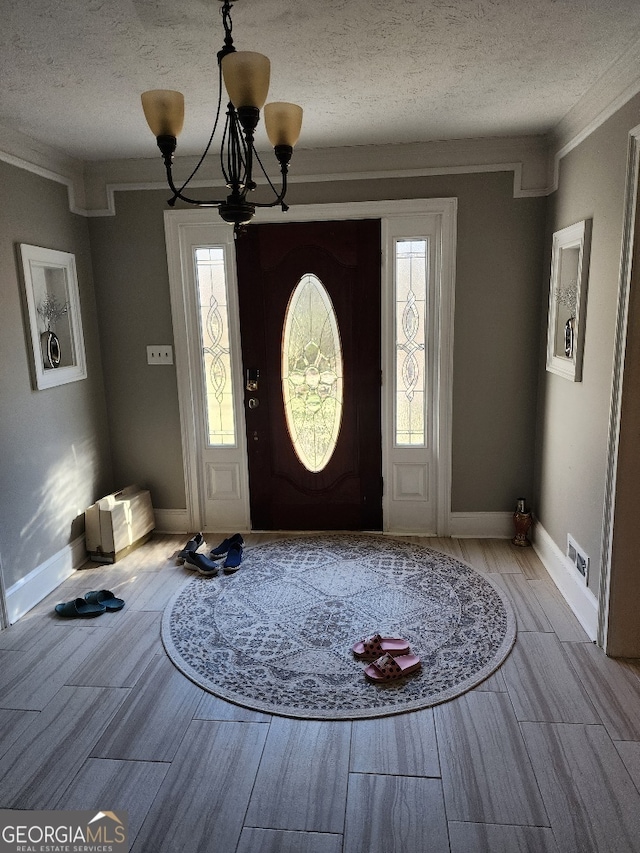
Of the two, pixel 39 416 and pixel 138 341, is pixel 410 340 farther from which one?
pixel 39 416

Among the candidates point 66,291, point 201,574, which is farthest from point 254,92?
point 201,574

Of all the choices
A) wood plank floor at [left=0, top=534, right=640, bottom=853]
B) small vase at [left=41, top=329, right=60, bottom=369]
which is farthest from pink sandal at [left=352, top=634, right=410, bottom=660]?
small vase at [left=41, top=329, right=60, bottom=369]

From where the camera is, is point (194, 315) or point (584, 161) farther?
point (194, 315)

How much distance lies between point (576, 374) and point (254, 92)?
2.01 m

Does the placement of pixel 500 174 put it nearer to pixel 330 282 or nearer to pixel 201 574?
pixel 330 282

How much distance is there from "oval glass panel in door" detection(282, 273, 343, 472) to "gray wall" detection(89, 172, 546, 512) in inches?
24.6

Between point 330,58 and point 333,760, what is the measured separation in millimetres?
2534

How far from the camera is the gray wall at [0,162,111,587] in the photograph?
2941mm

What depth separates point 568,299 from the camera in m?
3.11

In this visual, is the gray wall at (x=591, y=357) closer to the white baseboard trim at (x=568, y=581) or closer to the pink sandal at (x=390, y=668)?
the white baseboard trim at (x=568, y=581)

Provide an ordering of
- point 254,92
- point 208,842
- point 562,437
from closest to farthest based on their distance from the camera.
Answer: point 254,92
point 208,842
point 562,437

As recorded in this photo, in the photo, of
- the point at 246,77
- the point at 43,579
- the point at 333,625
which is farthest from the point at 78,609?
the point at 246,77

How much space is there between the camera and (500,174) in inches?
135

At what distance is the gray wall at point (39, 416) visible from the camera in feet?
9.65
